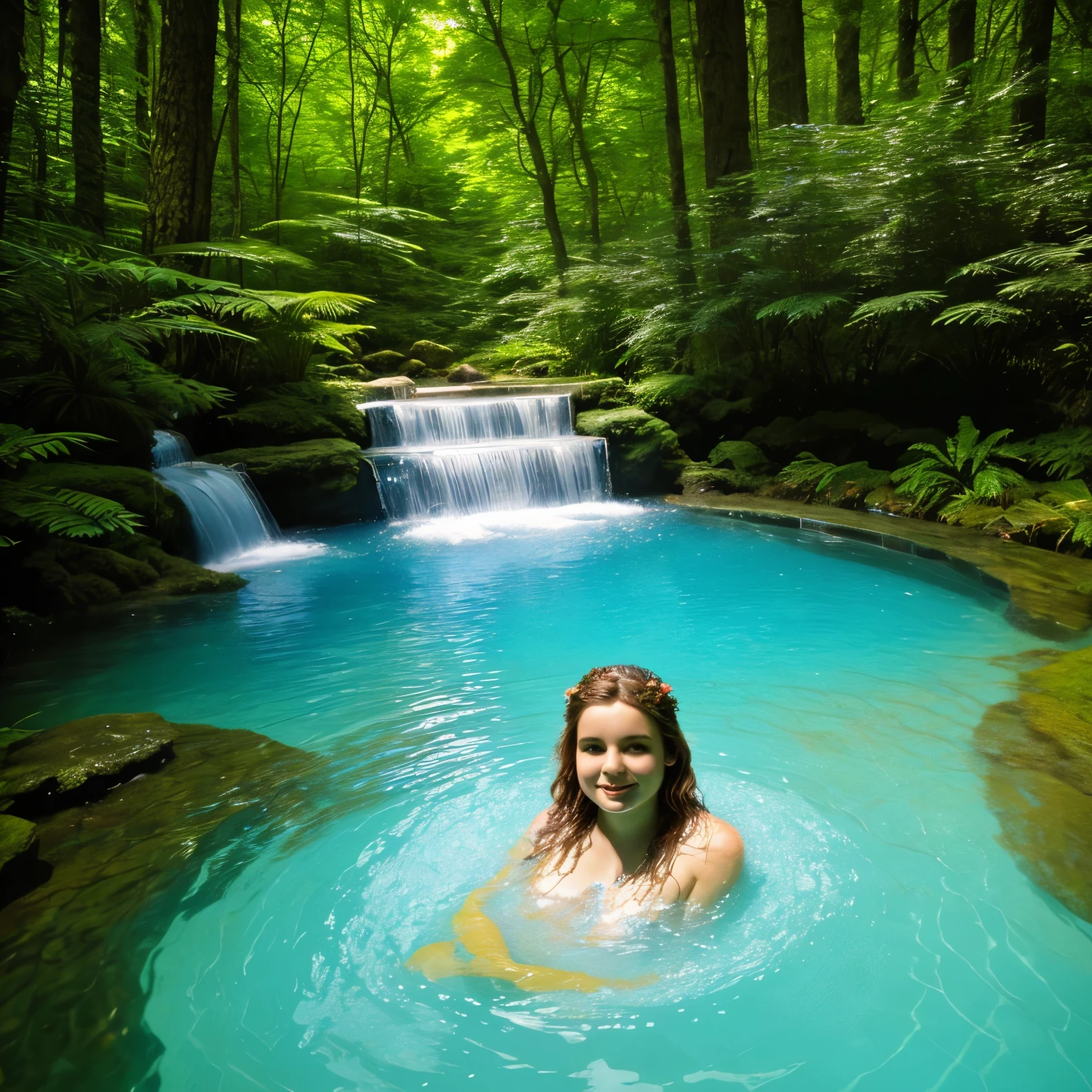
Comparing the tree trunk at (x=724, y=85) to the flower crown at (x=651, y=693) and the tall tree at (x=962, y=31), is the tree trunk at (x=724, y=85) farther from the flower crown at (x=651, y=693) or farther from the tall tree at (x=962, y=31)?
the flower crown at (x=651, y=693)

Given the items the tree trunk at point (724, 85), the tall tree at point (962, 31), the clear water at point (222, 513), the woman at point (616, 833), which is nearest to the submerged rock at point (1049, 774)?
the woman at point (616, 833)

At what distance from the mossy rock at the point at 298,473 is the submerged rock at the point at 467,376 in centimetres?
560

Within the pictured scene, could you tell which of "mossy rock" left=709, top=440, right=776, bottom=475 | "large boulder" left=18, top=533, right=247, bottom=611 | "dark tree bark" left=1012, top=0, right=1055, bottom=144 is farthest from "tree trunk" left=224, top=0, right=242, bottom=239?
"dark tree bark" left=1012, top=0, right=1055, bottom=144

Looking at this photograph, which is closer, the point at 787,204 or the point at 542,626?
the point at 542,626

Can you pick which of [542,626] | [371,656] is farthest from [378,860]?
[542,626]

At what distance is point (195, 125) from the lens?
32.3ft

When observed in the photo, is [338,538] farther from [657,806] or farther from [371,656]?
[657,806]

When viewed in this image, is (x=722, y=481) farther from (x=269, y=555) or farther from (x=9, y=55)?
(x=9, y=55)

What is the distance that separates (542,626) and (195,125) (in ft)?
27.3

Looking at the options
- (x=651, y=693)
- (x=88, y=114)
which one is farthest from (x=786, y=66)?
(x=651, y=693)

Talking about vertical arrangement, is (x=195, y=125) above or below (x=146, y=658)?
above

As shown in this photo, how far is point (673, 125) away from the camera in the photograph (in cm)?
1257

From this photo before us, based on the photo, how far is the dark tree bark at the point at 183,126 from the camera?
9.59 meters

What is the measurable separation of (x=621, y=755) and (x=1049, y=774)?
2.38 metres
